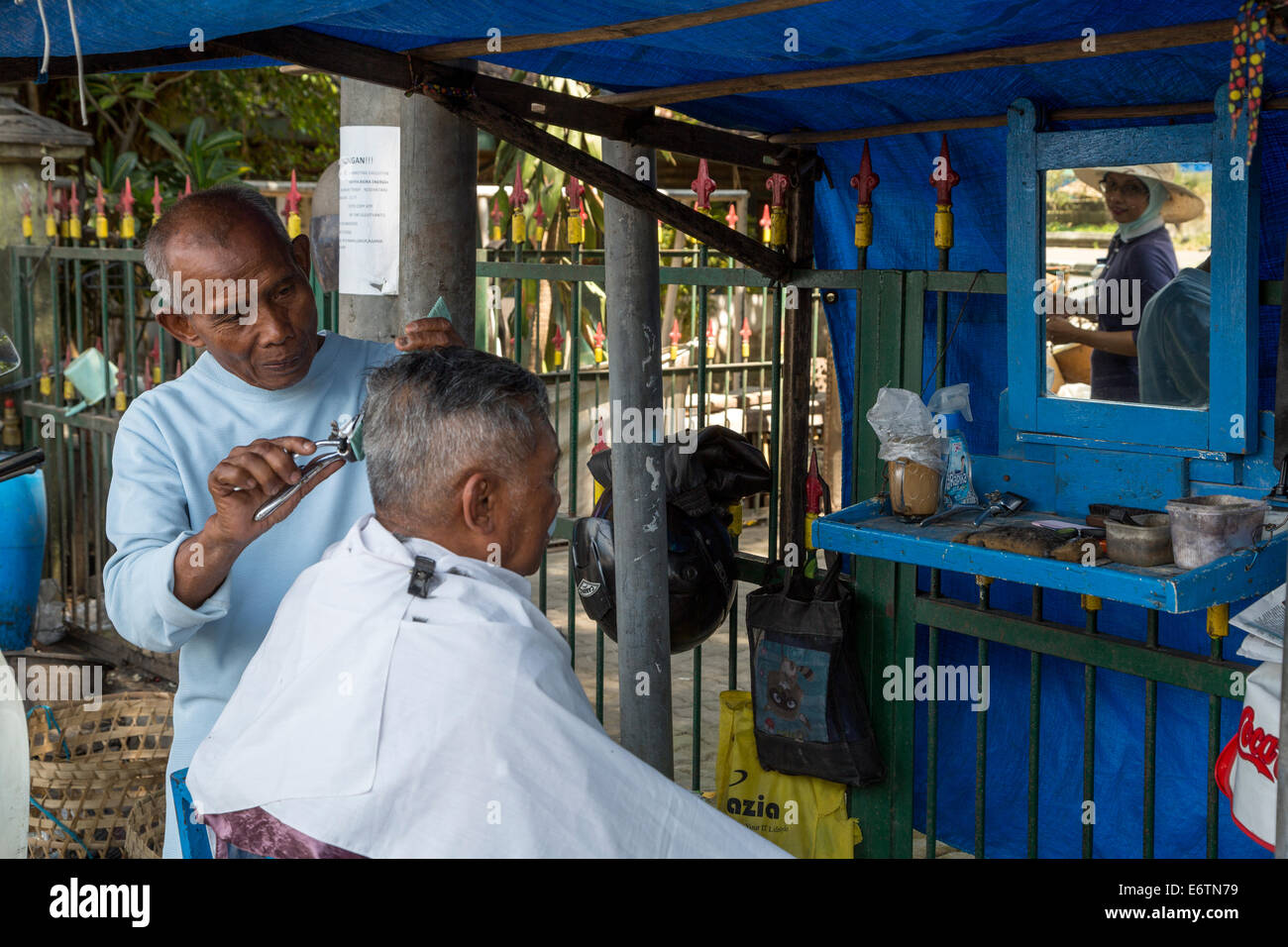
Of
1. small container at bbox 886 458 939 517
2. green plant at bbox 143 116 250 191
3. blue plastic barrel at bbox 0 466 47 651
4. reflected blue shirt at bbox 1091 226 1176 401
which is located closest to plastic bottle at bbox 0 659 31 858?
small container at bbox 886 458 939 517

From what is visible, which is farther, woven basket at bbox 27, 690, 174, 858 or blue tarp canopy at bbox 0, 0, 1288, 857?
woven basket at bbox 27, 690, 174, 858

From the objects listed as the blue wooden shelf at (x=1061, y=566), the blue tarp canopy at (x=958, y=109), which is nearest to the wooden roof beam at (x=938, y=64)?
the blue tarp canopy at (x=958, y=109)

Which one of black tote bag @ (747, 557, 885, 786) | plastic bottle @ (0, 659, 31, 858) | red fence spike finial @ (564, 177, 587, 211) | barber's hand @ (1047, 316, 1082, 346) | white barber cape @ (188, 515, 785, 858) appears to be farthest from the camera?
red fence spike finial @ (564, 177, 587, 211)

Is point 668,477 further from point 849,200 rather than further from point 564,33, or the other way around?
point 564,33

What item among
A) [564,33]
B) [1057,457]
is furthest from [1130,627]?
[564,33]

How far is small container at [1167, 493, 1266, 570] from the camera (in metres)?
2.28

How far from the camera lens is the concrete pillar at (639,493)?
2957 mm

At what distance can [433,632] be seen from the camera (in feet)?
5.13

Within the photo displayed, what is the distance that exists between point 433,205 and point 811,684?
149cm

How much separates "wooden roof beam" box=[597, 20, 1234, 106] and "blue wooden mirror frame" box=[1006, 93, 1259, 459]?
0.95 feet

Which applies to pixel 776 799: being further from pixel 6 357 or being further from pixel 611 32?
pixel 6 357

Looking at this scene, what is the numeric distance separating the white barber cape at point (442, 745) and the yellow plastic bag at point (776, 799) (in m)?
1.71

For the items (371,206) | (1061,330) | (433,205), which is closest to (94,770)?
(371,206)

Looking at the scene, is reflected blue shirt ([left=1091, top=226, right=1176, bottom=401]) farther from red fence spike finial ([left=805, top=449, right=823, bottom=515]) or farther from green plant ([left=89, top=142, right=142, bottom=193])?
green plant ([left=89, top=142, right=142, bottom=193])
